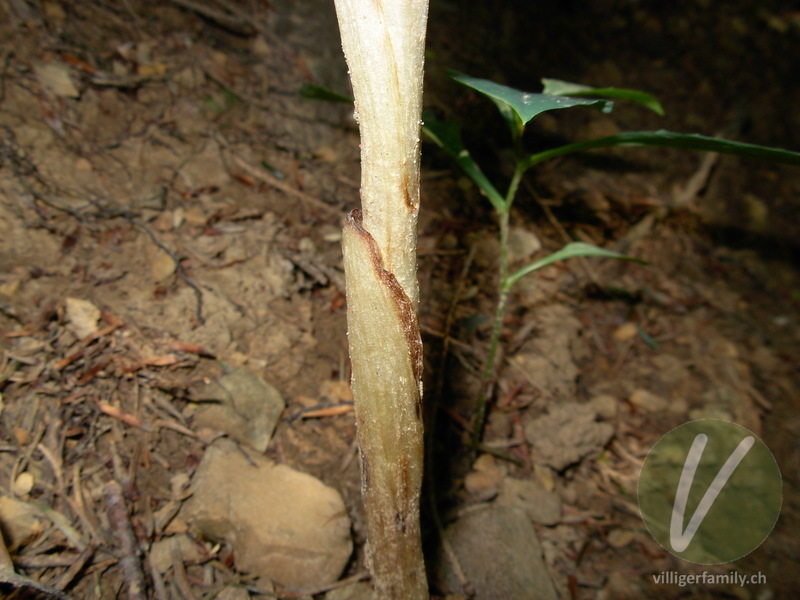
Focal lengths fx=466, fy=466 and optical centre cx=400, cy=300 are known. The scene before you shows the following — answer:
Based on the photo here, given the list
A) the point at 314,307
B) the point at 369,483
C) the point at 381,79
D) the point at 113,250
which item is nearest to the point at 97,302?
the point at 113,250

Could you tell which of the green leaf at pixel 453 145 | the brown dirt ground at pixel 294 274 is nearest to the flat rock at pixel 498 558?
the brown dirt ground at pixel 294 274

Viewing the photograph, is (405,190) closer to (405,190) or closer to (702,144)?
(405,190)

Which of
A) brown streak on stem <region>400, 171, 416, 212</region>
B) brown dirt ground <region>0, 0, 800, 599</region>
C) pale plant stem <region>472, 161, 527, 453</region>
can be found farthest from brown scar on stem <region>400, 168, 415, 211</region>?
brown dirt ground <region>0, 0, 800, 599</region>

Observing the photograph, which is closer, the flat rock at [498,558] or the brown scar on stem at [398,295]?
the brown scar on stem at [398,295]

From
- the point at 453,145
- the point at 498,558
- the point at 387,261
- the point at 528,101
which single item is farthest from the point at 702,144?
the point at 498,558

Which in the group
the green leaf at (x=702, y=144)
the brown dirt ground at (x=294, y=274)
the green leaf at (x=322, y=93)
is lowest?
the brown dirt ground at (x=294, y=274)

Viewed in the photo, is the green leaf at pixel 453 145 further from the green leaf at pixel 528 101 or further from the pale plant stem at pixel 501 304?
the green leaf at pixel 528 101
